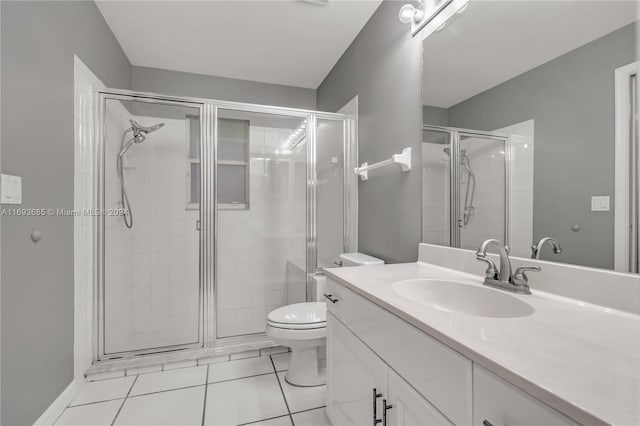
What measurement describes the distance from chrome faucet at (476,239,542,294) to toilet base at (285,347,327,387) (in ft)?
3.87

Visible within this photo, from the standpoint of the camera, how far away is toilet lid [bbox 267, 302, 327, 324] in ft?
5.66

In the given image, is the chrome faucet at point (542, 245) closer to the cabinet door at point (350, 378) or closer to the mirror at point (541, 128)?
the mirror at point (541, 128)

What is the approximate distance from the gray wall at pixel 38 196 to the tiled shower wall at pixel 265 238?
105 cm

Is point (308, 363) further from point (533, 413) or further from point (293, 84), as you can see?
point (293, 84)

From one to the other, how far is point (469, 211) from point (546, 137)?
44cm

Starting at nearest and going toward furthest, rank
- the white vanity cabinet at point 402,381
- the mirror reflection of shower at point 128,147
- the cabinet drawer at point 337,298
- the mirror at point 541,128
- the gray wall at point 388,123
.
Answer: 1. the white vanity cabinet at point 402,381
2. the mirror at point 541,128
3. the cabinet drawer at point 337,298
4. the gray wall at point 388,123
5. the mirror reflection of shower at point 128,147

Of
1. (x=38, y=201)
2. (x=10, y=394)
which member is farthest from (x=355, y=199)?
(x=10, y=394)

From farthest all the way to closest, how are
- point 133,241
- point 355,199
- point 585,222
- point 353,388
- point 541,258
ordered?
1. point 355,199
2. point 133,241
3. point 353,388
4. point 541,258
5. point 585,222

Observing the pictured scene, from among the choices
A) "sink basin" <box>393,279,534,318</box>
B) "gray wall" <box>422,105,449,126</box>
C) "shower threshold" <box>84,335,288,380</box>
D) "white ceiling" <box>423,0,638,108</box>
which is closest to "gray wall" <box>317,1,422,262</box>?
"gray wall" <box>422,105,449,126</box>

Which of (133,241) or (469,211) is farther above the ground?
(469,211)

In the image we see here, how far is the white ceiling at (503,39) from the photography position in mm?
860

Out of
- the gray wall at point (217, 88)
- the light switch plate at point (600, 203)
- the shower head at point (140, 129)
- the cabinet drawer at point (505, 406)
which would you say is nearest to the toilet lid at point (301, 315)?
the cabinet drawer at point (505, 406)

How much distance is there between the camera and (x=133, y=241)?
2186 mm

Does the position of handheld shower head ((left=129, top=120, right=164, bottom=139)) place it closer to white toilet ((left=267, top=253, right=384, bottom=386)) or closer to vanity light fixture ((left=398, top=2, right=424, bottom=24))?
white toilet ((left=267, top=253, right=384, bottom=386))
